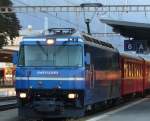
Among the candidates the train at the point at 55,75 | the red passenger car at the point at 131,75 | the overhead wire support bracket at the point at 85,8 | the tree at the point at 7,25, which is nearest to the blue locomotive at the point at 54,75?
the train at the point at 55,75

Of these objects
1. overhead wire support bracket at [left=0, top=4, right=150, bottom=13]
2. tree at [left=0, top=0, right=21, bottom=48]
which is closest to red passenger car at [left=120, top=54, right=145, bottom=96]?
overhead wire support bracket at [left=0, top=4, right=150, bottom=13]

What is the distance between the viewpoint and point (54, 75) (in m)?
22.3

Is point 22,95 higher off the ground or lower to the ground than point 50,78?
lower

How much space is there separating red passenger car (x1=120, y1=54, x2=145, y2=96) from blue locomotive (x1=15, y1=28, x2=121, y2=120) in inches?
432

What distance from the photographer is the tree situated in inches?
2393

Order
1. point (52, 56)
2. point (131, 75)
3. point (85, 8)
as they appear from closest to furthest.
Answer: point (52, 56) → point (131, 75) → point (85, 8)

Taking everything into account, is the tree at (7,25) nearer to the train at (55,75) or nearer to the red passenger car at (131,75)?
the red passenger car at (131,75)

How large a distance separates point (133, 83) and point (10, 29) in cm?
2505

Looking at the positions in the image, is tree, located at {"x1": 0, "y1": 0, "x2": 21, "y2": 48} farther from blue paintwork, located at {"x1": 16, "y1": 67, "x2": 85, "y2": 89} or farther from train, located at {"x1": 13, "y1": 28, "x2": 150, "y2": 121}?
blue paintwork, located at {"x1": 16, "y1": 67, "x2": 85, "y2": 89}

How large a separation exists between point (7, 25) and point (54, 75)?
40158 millimetres

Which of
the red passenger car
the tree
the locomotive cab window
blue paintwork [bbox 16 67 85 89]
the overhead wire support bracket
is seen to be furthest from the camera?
the tree

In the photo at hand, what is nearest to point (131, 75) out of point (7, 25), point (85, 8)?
point (85, 8)

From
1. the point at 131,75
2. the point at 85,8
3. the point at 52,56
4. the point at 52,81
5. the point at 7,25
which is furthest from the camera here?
the point at 7,25

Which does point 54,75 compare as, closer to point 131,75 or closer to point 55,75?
point 55,75
